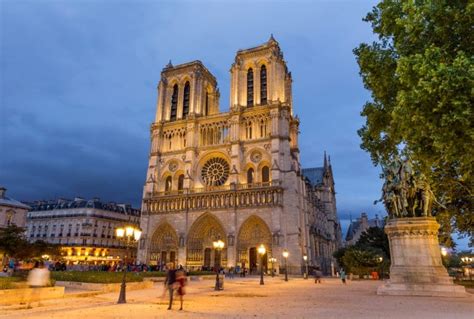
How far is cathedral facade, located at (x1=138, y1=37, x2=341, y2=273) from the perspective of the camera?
1545 inches

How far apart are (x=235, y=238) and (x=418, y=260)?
27354 millimetres

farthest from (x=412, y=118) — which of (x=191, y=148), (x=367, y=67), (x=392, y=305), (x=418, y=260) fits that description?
(x=191, y=148)

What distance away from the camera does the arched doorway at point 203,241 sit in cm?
4144

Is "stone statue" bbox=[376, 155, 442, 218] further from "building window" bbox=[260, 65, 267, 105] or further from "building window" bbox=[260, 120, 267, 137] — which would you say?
"building window" bbox=[260, 65, 267, 105]

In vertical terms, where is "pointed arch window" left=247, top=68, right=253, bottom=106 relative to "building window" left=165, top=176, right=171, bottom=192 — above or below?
above

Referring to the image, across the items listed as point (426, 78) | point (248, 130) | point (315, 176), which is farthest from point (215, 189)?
point (426, 78)

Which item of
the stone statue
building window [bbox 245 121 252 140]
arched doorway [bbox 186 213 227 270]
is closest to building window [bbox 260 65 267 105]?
building window [bbox 245 121 252 140]

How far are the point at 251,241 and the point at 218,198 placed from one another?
6352 millimetres

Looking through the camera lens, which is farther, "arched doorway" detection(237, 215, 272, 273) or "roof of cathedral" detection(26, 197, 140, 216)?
"roof of cathedral" detection(26, 197, 140, 216)

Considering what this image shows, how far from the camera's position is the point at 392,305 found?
34.1 ft

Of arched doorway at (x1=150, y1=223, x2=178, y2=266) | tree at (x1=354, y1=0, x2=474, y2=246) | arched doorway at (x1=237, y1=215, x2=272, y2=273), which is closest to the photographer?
tree at (x1=354, y1=0, x2=474, y2=246)

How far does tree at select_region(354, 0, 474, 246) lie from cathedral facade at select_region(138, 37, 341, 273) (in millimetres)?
27487

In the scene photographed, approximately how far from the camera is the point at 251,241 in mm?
39906

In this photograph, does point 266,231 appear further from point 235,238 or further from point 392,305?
point 392,305
